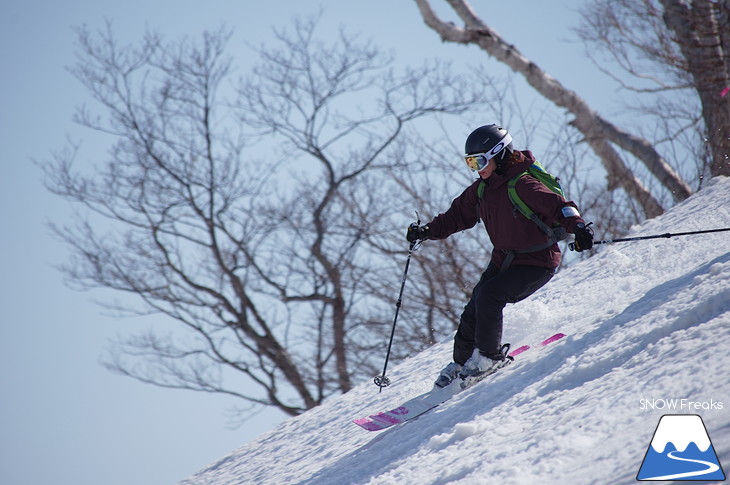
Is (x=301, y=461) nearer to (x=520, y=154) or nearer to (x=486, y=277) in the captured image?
(x=486, y=277)

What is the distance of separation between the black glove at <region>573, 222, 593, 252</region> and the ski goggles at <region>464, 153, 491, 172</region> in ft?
2.44

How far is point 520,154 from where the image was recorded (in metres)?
4.31

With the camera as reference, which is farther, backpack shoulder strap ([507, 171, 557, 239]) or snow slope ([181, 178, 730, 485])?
backpack shoulder strap ([507, 171, 557, 239])

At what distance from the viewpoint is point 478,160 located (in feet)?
14.1

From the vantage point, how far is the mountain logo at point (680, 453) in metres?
2.33

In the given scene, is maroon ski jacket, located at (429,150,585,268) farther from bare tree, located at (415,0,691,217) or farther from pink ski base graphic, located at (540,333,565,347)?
bare tree, located at (415,0,691,217)

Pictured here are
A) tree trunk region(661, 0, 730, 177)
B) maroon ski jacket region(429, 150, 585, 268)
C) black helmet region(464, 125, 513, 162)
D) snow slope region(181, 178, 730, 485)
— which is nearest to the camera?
snow slope region(181, 178, 730, 485)

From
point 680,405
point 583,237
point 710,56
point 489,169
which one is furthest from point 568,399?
point 710,56

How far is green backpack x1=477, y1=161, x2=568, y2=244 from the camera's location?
4055 mm

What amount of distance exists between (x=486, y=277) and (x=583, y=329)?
67 centimetres

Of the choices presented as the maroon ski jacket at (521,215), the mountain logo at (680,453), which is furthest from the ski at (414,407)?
the mountain logo at (680,453)

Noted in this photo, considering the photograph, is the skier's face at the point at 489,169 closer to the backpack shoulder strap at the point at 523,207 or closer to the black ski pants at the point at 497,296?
the backpack shoulder strap at the point at 523,207

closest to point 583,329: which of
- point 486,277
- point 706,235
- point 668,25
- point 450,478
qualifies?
point 486,277

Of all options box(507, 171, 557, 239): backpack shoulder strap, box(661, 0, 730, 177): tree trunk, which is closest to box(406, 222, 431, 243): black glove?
box(507, 171, 557, 239): backpack shoulder strap
